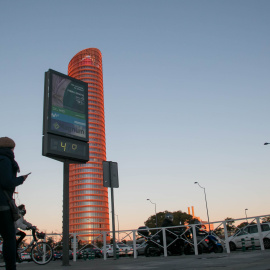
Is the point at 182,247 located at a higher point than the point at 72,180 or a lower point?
lower

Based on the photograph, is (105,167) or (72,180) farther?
(72,180)


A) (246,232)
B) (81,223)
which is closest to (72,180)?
(81,223)

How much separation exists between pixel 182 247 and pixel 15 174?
32.0 feet

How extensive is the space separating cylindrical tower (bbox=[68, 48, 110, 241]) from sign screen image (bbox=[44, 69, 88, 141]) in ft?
431

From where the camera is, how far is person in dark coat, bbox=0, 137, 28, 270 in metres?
3.77

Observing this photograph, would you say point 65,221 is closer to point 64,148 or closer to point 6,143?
point 64,148

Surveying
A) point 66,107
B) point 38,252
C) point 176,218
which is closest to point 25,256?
point 38,252

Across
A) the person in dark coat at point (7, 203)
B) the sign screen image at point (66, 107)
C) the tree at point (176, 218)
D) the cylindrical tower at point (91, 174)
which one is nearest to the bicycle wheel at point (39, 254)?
the sign screen image at point (66, 107)

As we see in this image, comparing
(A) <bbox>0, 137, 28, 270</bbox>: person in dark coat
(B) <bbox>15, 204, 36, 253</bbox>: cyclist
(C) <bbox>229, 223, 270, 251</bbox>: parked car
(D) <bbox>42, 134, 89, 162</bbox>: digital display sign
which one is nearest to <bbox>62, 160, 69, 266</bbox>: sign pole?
(D) <bbox>42, 134, 89, 162</bbox>: digital display sign

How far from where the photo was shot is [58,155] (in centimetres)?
1105

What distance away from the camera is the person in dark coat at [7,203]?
148 inches

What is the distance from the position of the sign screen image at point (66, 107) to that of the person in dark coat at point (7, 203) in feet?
23.0

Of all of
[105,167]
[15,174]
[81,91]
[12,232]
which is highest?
[81,91]

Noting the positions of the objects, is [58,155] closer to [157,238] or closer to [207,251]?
[157,238]
